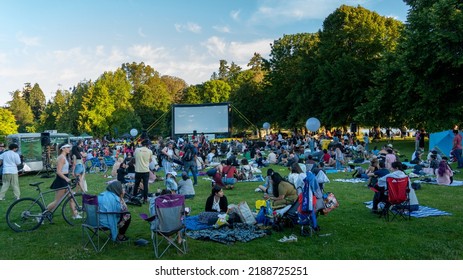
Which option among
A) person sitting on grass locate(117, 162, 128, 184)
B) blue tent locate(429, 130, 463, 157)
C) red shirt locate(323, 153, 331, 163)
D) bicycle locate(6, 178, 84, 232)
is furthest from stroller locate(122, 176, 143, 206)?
blue tent locate(429, 130, 463, 157)

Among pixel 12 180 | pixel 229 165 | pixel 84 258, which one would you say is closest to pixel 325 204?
pixel 84 258

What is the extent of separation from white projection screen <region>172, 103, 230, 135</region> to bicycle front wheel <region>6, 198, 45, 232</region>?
94.0 feet

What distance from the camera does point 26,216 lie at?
23.8 feet

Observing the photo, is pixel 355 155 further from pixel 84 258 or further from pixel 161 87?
pixel 161 87

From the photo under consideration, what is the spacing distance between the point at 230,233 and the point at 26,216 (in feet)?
13.1

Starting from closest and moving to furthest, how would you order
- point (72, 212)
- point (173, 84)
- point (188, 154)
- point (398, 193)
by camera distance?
point (398, 193) → point (72, 212) → point (188, 154) → point (173, 84)

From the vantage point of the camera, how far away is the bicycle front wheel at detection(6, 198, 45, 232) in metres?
7.18

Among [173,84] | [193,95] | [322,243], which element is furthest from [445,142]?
[173,84]

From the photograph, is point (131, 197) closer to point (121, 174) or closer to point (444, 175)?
point (121, 174)

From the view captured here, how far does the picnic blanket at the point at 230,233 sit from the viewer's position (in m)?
6.39

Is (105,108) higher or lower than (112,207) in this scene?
higher

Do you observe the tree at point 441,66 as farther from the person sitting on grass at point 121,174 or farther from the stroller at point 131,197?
the person sitting on grass at point 121,174

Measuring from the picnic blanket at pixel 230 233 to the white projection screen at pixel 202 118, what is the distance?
28.9m

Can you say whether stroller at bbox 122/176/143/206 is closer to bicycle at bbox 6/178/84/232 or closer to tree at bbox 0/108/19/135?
bicycle at bbox 6/178/84/232
